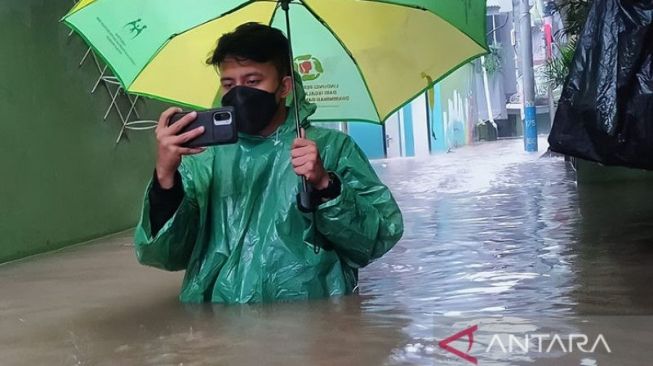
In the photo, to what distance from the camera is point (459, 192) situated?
700 cm

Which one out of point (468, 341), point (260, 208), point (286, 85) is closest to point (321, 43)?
point (286, 85)

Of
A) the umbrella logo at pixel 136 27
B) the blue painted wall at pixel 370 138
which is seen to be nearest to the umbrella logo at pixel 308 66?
the umbrella logo at pixel 136 27

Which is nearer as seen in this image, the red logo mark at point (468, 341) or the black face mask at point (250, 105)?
the red logo mark at point (468, 341)

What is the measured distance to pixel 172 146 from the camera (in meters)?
2.02

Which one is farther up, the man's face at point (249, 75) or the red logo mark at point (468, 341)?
the man's face at point (249, 75)

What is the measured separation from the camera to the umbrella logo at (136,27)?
2.34 meters

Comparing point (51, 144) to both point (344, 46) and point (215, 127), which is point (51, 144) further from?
point (215, 127)

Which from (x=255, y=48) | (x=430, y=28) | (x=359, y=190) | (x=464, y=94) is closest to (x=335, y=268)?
(x=359, y=190)

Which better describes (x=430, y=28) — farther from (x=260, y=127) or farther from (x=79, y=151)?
(x=79, y=151)

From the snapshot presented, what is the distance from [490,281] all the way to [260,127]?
112 cm

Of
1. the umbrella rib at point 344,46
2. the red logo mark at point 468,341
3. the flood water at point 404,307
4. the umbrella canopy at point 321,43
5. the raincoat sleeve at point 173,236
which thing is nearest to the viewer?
the red logo mark at point 468,341

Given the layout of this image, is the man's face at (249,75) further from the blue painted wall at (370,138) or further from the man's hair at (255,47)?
the blue painted wall at (370,138)

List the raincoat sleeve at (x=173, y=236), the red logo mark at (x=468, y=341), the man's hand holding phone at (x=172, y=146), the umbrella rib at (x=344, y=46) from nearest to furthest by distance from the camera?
the red logo mark at (x=468, y=341) → the man's hand holding phone at (x=172, y=146) → the raincoat sleeve at (x=173, y=236) → the umbrella rib at (x=344, y=46)

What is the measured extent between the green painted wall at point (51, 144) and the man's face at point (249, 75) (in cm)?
311
